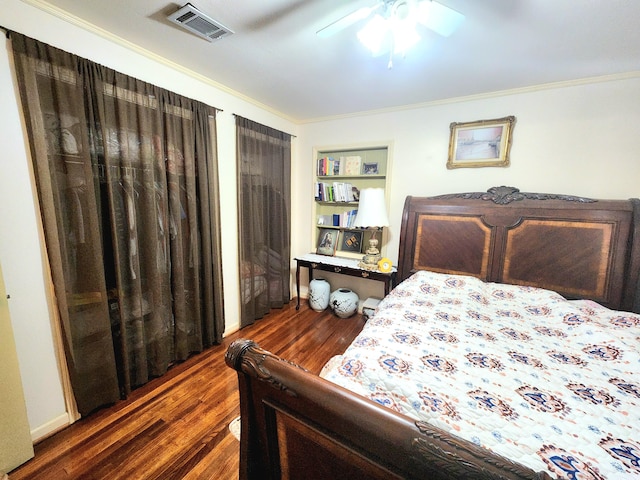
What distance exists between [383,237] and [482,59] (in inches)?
68.5

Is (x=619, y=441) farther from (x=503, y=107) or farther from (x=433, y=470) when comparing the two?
(x=503, y=107)

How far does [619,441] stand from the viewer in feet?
2.54

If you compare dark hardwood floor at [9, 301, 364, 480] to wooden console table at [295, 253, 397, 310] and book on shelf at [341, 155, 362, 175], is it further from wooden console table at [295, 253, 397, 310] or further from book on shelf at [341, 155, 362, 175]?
book on shelf at [341, 155, 362, 175]

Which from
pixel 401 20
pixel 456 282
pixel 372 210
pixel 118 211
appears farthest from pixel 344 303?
pixel 401 20

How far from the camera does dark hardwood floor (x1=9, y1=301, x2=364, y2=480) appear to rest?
1317 mm

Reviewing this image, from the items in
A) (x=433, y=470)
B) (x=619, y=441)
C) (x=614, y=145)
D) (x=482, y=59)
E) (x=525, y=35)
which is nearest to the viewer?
(x=433, y=470)

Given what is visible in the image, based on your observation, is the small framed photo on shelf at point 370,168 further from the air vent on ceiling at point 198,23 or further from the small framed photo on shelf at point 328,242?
the air vent on ceiling at point 198,23

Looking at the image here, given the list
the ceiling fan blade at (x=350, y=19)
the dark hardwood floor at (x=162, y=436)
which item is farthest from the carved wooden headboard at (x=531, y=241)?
the ceiling fan blade at (x=350, y=19)

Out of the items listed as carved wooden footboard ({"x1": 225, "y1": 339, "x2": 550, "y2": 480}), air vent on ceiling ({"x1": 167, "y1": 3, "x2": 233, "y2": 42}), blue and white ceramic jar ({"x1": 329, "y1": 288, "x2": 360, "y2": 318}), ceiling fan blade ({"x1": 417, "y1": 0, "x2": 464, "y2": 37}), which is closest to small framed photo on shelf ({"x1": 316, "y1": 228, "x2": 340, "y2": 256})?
blue and white ceramic jar ({"x1": 329, "y1": 288, "x2": 360, "y2": 318})

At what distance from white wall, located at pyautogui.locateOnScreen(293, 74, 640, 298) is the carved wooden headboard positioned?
20cm

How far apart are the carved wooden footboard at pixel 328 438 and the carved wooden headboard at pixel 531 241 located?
6.61 feet

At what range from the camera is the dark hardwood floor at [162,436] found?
132 cm

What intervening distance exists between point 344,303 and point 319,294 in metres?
0.34

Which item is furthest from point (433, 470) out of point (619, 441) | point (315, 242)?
point (315, 242)
